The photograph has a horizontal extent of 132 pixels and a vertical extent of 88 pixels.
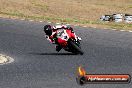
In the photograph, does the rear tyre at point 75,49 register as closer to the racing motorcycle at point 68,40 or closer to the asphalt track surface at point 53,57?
the racing motorcycle at point 68,40

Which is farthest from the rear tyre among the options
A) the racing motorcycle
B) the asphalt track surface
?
the asphalt track surface

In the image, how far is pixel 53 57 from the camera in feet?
53.6

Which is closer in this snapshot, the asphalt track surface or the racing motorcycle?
the asphalt track surface

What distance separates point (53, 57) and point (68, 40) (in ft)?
2.51

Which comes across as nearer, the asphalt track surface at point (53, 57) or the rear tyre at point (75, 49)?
the asphalt track surface at point (53, 57)

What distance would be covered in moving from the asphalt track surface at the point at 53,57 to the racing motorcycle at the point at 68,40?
0.25 m

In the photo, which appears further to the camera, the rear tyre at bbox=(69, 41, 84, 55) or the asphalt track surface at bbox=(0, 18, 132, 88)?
the rear tyre at bbox=(69, 41, 84, 55)

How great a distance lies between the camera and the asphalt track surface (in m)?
11.5

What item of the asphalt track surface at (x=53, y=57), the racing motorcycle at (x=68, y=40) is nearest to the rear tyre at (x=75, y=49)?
the racing motorcycle at (x=68, y=40)

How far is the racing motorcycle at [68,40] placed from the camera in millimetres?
16531

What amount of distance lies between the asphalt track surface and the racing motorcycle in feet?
0.82

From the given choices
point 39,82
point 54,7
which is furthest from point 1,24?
point 54,7

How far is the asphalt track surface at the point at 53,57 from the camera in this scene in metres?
11.5

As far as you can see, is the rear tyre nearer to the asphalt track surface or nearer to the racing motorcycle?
the racing motorcycle
